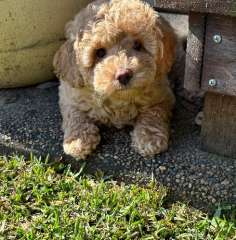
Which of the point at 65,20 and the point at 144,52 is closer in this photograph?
the point at 144,52

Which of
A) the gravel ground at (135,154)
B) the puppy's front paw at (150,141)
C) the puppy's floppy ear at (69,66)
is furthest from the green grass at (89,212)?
the puppy's floppy ear at (69,66)

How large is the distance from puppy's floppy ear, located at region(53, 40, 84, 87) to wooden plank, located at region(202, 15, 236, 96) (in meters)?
0.71

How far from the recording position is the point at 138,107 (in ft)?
11.1

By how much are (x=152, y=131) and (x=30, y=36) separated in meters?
1.13

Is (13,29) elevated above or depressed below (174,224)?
above

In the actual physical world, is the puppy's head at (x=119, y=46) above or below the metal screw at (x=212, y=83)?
above

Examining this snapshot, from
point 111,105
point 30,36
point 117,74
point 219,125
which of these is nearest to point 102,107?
point 111,105

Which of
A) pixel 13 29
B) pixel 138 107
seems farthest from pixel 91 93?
pixel 13 29

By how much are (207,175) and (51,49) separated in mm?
1483

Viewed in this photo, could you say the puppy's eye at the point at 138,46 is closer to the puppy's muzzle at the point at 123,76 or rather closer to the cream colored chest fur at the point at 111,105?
the puppy's muzzle at the point at 123,76

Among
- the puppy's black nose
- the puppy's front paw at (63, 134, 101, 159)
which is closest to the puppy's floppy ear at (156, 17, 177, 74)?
the puppy's black nose

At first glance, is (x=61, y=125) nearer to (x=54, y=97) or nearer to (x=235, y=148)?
(x=54, y=97)

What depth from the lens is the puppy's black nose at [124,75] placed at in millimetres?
2898

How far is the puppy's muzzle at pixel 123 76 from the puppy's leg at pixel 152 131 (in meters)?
0.42
